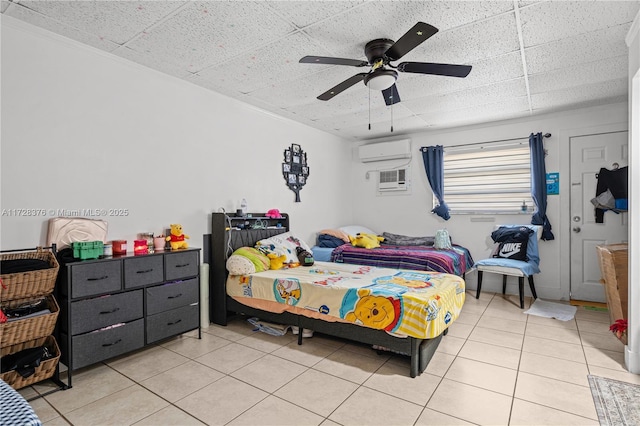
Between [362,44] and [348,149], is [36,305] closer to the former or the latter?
[362,44]

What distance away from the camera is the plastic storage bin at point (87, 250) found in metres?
2.53

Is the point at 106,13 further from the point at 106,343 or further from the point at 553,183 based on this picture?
the point at 553,183

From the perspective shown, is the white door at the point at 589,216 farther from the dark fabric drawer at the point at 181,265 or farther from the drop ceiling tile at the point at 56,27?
the drop ceiling tile at the point at 56,27

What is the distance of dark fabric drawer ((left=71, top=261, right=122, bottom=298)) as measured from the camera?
2424mm

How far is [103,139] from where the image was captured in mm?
2945

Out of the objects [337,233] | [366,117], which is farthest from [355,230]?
[366,117]

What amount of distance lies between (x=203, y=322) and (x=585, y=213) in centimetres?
513

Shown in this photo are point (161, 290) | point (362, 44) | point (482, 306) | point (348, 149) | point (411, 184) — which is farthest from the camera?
point (348, 149)

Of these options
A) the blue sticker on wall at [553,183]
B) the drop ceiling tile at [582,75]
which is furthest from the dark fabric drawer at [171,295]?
the blue sticker on wall at [553,183]

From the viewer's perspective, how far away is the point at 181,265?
3.13 meters

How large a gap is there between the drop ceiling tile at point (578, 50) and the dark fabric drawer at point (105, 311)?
3.97 m

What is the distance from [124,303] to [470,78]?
390 cm

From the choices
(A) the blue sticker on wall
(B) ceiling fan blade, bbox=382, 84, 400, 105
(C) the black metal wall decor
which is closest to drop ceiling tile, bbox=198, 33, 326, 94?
(B) ceiling fan blade, bbox=382, 84, 400, 105

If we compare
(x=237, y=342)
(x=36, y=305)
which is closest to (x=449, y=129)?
(x=237, y=342)
